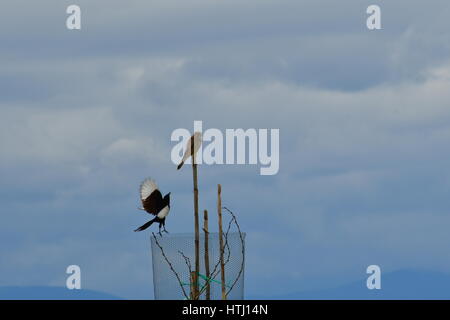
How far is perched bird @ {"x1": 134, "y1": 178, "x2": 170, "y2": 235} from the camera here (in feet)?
19.5

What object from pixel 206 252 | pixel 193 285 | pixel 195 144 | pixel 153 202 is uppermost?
pixel 195 144

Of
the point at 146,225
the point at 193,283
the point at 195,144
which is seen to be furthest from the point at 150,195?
the point at 193,283

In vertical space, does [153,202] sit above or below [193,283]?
above

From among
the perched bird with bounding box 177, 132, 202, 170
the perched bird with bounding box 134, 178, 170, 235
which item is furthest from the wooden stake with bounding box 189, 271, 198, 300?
the perched bird with bounding box 177, 132, 202, 170

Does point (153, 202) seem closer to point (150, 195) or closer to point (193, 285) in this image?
point (150, 195)

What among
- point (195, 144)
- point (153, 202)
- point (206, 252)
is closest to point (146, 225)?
point (153, 202)

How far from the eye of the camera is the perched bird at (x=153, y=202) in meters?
5.95

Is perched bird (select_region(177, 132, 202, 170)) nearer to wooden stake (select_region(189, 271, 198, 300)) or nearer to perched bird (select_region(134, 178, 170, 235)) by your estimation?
perched bird (select_region(134, 178, 170, 235))

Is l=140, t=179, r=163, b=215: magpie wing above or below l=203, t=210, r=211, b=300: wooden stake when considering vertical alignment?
above

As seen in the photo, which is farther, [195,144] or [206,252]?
[206,252]

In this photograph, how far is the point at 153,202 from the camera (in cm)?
595
